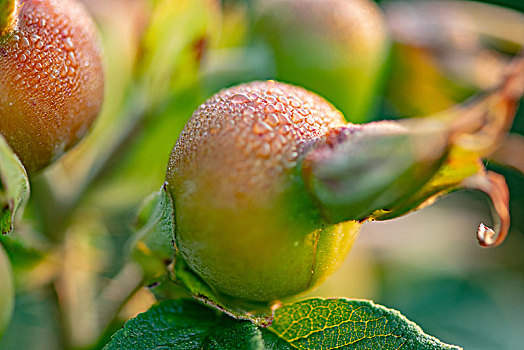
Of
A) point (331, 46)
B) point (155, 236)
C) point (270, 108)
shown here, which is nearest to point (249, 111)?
point (270, 108)

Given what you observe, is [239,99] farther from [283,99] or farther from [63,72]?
[63,72]

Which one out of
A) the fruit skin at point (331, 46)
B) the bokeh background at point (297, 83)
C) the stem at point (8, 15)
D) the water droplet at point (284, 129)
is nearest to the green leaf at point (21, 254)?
the bokeh background at point (297, 83)

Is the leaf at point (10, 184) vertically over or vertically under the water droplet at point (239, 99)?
under

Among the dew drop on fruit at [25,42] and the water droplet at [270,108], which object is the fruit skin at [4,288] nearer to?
the dew drop on fruit at [25,42]

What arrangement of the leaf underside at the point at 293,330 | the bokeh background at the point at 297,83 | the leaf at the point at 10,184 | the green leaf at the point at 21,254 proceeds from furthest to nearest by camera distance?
1. the bokeh background at the point at 297,83
2. the green leaf at the point at 21,254
3. the leaf underside at the point at 293,330
4. the leaf at the point at 10,184

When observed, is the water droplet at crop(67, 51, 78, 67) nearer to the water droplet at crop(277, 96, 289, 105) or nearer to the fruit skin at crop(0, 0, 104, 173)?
the fruit skin at crop(0, 0, 104, 173)

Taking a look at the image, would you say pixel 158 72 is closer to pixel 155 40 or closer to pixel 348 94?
pixel 155 40
